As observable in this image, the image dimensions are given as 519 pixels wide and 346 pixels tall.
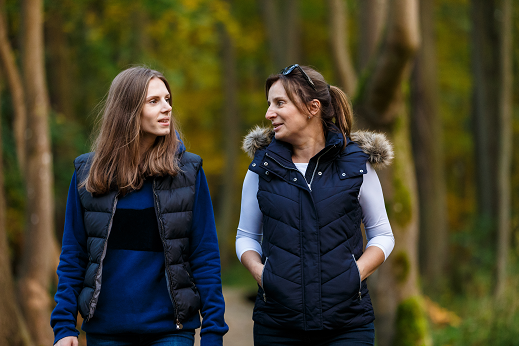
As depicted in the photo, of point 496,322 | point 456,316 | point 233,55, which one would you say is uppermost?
point 233,55

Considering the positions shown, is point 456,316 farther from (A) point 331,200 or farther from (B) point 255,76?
(B) point 255,76

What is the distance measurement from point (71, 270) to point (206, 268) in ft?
2.31

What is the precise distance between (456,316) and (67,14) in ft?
34.1

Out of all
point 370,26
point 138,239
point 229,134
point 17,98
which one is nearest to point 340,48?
point 370,26

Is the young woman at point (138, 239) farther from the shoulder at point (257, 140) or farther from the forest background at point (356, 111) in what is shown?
the forest background at point (356, 111)

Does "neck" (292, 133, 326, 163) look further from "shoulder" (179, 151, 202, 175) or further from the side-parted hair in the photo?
"shoulder" (179, 151, 202, 175)

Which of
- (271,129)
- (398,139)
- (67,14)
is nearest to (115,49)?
(67,14)

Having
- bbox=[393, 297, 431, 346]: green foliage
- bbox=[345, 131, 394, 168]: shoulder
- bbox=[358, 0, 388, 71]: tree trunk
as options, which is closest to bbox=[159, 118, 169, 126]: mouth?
bbox=[345, 131, 394, 168]: shoulder

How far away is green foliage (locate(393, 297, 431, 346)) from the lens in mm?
6895

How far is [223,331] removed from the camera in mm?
3104

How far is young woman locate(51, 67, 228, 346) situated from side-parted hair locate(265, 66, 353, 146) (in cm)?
64

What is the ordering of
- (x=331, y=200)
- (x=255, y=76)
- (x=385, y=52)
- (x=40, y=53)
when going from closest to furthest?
(x=331, y=200)
(x=385, y=52)
(x=40, y=53)
(x=255, y=76)

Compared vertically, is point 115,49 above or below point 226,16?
below

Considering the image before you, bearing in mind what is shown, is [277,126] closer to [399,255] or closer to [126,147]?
[126,147]
